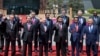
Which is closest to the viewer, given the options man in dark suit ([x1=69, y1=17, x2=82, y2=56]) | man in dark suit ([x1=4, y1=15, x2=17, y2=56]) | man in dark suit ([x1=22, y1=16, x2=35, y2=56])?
man in dark suit ([x1=22, y1=16, x2=35, y2=56])

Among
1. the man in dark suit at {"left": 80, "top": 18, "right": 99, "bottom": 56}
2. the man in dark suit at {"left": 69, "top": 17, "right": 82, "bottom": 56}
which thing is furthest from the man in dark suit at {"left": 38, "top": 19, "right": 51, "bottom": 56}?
the man in dark suit at {"left": 80, "top": 18, "right": 99, "bottom": 56}

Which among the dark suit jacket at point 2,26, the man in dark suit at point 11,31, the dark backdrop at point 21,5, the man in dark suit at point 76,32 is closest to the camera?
the man in dark suit at point 76,32

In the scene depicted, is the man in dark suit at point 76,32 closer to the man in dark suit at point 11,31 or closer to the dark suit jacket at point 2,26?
the man in dark suit at point 11,31

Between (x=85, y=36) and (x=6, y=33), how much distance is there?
3306 mm

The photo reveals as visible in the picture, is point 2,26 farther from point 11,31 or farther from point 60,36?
point 60,36

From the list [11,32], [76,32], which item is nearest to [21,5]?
[11,32]

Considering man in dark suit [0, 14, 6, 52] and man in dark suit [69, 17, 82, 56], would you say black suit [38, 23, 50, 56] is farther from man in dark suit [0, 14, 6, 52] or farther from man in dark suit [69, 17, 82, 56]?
man in dark suit [0, 14, 6, 52]

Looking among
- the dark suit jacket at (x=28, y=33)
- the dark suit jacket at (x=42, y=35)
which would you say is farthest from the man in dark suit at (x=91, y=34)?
the dark suit jacket at (x=28, y=33)

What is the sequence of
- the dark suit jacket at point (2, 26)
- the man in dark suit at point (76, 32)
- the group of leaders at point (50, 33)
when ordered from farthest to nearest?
the dark suit jacket at point (2, 26), the man in dark suit at point (76, 32), the group of leaders at point (50, 33)

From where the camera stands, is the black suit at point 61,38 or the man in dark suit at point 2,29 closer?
the black suit at point 61,38

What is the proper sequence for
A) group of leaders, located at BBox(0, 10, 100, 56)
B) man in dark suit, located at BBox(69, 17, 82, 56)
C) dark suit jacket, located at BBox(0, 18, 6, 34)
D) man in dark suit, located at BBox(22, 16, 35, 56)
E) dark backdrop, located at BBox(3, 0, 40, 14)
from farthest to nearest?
dark backdrop, located at BBox(3, 0, 40, 14) < dark suit jacket, located at BBox(0, 18, 6, 34) < man in dark suit, located at BBox(69, 17, 82, 56) < group of leaders, located at BBox(0, 10, 100, 56) < man in dark suit, located at BBox(22, 16, 35, 56)

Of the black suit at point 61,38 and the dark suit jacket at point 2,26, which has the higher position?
the dark suit jacket at point 2,26

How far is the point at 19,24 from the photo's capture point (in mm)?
14398

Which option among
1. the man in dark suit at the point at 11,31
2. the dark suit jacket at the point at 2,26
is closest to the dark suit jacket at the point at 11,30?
the man in dark suit at the point at 11,31
